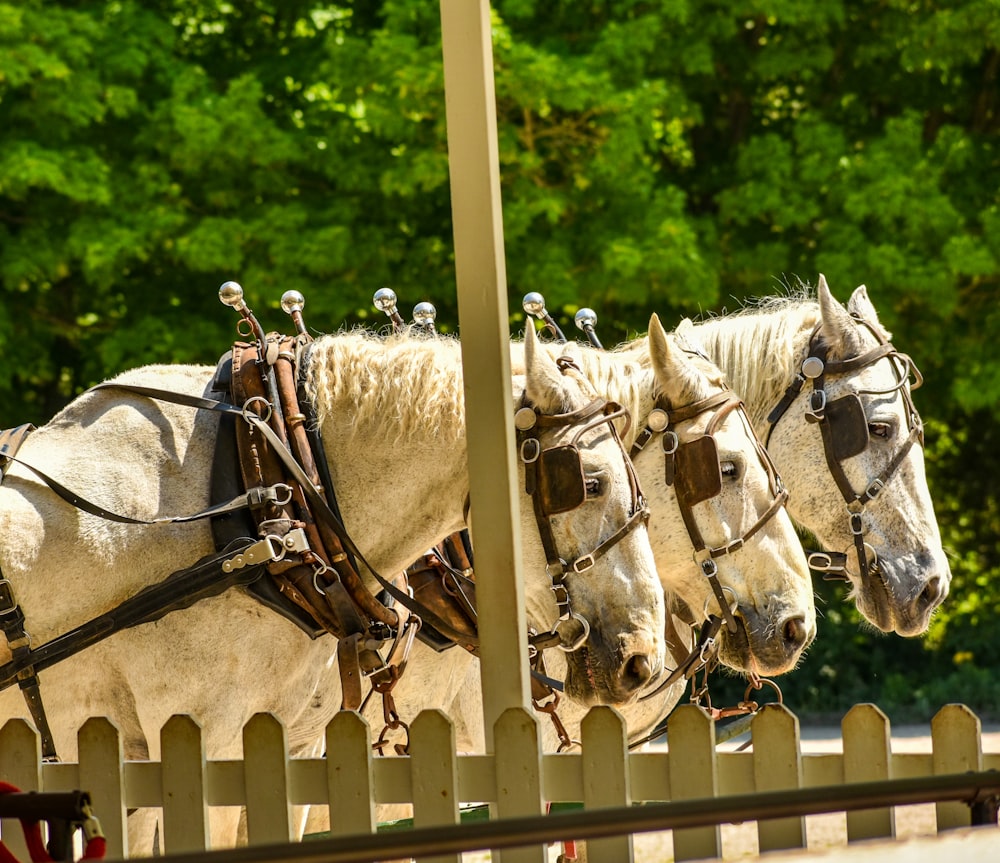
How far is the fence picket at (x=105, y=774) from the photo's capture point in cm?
321

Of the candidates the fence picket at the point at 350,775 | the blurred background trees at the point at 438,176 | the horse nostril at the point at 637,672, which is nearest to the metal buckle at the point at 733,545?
the horse nostril at the point at 637,672

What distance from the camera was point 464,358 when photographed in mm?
3307

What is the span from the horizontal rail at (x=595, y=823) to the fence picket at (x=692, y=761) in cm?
99

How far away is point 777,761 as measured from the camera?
3.15 metres

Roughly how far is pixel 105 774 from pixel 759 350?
292 centimetres

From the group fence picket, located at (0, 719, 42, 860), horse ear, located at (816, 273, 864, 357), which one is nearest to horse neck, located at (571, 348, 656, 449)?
horse ear, located at (816, 273, 864, 357)

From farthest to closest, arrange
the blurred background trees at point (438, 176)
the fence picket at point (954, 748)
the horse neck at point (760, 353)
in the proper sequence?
the blurred background trees at point (438, 176), the horse neck at point (760, 353), the fence picket at point (954, 748)

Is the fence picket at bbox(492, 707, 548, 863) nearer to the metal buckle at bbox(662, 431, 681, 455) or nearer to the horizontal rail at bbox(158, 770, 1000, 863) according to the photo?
the horizontal rail at bbox(158, 770, 1000, 863)

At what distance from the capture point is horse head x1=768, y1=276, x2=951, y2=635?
488 centimetres

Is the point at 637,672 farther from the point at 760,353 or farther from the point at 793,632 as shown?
the point at 760,353

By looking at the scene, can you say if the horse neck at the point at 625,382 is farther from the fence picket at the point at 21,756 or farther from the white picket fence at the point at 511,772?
the fence picket at the point at 21,756

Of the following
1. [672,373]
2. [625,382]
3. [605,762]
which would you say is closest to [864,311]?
[672,373]

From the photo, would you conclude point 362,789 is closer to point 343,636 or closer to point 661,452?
point 343,636

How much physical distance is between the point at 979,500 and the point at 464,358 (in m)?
10.6
